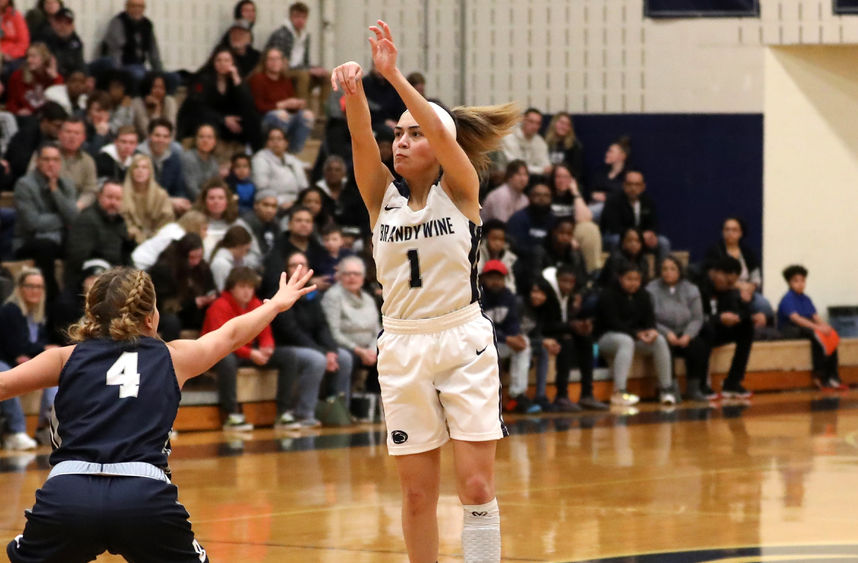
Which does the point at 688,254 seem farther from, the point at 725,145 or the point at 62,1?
the point at 62,1

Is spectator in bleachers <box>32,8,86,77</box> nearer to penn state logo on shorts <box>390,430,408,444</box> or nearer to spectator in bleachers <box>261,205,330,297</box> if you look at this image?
spectator in bleachers <box>261,205,330,297</box>

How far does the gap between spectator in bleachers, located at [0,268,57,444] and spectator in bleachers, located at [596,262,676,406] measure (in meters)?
5.29

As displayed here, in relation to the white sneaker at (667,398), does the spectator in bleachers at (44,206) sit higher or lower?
higher

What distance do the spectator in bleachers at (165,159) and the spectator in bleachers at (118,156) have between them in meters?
0.37

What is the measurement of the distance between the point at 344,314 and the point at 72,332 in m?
7.91

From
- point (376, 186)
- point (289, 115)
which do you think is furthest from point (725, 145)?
point (376, 186)

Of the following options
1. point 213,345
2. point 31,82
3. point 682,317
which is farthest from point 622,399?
point 213,345

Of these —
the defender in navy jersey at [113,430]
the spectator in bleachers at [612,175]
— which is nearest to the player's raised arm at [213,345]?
the defender in navy jersey at [113,430]

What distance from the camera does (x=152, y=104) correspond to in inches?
565

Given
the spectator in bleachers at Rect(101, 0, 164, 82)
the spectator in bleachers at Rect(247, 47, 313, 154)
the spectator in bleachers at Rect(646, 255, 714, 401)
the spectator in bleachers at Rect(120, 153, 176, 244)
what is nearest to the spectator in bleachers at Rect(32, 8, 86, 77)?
the spectator in bleachers at Rect(101, 0, 164, 82)

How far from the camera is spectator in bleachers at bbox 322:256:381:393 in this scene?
478 inches

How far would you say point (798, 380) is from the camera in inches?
618

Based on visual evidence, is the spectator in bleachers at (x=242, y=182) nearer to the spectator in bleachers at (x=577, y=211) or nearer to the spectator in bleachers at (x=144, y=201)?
the spectator in bleachers at (x=144, y=201)

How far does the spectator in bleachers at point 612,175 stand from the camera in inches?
647
